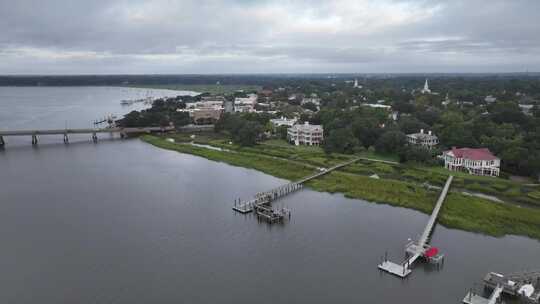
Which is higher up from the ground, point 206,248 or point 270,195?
point 270,195

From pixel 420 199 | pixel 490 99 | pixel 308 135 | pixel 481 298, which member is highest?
pixel 490 99

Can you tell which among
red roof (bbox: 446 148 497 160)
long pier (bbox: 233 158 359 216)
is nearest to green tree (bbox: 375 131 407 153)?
red roof (bbox: 446 148 497 160)

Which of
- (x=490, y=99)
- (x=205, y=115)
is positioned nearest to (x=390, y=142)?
(x=205, y=115)

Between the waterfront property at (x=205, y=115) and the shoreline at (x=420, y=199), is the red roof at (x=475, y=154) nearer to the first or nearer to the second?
the shoreline at (x=420, y=199)

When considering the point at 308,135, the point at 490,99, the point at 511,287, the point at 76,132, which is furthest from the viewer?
the point at 490,99

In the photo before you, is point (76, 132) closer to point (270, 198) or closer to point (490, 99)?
point (270, 198)

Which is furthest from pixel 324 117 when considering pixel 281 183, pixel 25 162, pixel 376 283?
pixel 376 283
